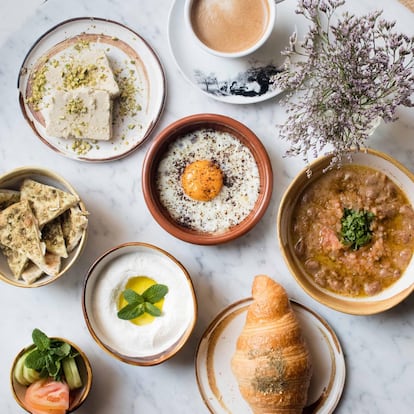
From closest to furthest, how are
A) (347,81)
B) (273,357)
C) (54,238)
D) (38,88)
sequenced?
(347,81)
(273,357)
(54,238)
(38,88)

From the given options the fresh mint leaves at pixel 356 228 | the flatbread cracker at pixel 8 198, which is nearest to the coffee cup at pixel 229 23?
the fresh mint leaves at pixel 356 228

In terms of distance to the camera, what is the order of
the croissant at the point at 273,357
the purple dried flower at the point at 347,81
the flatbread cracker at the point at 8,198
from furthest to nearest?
the flatbread cracker at the point at 8,198 < the croissant at the point at 273,357 < the purple dried flower at the point at 347,81

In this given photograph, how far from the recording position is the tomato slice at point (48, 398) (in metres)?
2.86

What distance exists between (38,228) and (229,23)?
4.09 feet

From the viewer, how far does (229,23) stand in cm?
281

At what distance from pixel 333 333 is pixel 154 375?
0.87 m

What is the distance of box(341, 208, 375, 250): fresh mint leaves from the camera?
9.24 feet

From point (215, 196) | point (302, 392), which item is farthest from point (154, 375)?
point (215, 196)

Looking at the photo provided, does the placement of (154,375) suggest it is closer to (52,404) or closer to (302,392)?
(52,404)

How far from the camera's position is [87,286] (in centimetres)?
291

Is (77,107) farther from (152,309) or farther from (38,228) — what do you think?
(152,309)

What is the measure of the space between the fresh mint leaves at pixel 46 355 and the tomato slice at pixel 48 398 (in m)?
0.05

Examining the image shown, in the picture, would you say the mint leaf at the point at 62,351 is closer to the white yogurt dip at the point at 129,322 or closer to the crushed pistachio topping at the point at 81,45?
the white yogurt dip at the point at 129,322

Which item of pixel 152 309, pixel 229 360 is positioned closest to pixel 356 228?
pixel 229 360
